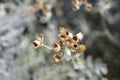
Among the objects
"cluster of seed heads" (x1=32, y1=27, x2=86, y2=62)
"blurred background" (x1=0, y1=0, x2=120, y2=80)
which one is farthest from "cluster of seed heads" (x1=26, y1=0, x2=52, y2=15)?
"cluster of seed heads" (x1=32, y1=27, x2=86, y2=62)

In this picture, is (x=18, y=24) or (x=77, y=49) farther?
(x=18, y=24)

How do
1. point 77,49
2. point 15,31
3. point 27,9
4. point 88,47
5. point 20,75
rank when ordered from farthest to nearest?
point 88,47, point 27,9, point 15,31, point 20,75, point 77,49

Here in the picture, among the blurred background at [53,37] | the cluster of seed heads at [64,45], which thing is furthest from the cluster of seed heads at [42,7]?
the cluster of seed heads at [64,45]

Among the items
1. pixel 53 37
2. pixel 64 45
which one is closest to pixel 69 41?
pixel 64 45

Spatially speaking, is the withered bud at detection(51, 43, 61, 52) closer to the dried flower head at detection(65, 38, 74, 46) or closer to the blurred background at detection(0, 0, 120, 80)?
the dried flower head at detection(65, 38, 74, 46)

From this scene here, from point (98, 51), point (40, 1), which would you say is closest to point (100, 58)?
point (98, 51)

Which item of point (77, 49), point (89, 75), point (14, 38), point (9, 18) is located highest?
point (9, 18)

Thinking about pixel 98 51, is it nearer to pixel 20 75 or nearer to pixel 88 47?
pixel 88 47

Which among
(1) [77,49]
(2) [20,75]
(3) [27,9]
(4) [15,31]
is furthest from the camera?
(3) [27,9]
